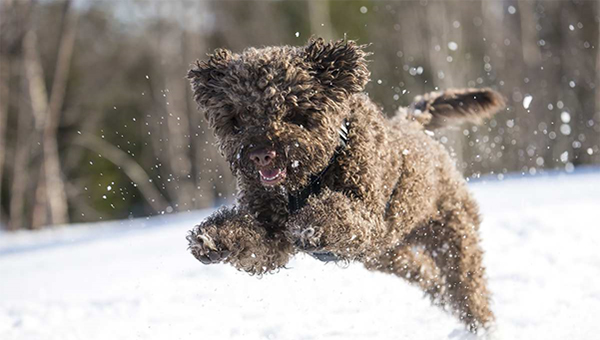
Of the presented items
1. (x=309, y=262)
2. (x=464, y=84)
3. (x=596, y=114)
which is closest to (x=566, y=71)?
(x=596, y=114)

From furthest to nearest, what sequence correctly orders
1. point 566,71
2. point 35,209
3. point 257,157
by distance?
1. point 566,71
2. point 35,209
3. point 257,157

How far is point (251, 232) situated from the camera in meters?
3.43

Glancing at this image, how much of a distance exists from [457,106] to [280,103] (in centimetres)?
239

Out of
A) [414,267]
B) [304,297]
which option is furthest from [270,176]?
[304,297]

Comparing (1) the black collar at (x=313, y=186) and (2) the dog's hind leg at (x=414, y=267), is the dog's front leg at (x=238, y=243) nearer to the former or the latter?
(1) the black collar at (x=313, y=186)

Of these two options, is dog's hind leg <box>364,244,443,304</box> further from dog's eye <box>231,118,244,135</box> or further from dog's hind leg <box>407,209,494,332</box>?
dog's eye <box>231,118,244,135</box>

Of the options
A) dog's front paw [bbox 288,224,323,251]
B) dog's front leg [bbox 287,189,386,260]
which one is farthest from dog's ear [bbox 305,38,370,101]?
dog's front paw [bbox 288,224,323,251]

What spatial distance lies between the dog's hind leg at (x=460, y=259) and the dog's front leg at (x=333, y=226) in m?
1.25

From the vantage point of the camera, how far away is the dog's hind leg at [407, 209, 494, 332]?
4.63 meters

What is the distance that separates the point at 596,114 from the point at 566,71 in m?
2.45

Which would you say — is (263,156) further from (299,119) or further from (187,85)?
(187,85)

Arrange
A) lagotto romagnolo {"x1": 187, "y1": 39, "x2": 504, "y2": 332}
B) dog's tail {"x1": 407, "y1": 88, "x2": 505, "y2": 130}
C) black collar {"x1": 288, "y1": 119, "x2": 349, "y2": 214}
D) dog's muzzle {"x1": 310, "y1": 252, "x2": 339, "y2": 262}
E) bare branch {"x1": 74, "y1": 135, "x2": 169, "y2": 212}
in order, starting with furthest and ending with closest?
bare branch {"x1": 74, "y1": 135, "x2": 169, "y2": 212} → dog's tail {"x1": 407, "y1": 88, "x2": 505, "y2": 130} → black collar {"x1": 288, "y1": 119, "x2": 349, "y2": 214} → dog's muzzle {"x1": 310, "y1": 252, "x2": 339, "y2": 262} → lagotto romagnolo {"x1": 187, "y1": 39, "x2": 504, "y2": 332}

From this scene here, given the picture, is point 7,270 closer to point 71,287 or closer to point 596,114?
point 71,287

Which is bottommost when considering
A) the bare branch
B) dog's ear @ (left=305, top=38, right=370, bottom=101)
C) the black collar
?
the black collar
